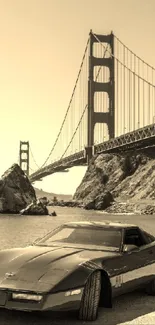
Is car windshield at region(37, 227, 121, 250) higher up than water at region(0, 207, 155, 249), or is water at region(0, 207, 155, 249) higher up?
car windshield at region(37, 227, 121, 250)

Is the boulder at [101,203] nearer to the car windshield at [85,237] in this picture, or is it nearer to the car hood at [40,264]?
the car windshield at [85,237]

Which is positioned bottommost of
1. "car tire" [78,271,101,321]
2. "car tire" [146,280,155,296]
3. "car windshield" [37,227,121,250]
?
"car tire" [146,280,155,296]

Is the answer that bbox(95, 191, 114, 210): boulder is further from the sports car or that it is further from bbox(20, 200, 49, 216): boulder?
the sports car

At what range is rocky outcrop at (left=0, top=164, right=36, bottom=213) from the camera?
6856cm

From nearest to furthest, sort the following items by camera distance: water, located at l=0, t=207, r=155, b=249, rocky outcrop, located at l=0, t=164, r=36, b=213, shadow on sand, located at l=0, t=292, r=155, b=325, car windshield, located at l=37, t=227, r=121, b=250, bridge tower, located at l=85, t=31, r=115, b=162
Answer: shadow on sand, located at l=0, t=292, r=155, b=325 → car windshield, located at l=37, t=227, r=121, b=250 → water, located at l=0, t=207, r=155, b=249 → rocky outcrop, located at l=0, t=164, r=36, b=213 → bridge tower, located at l=85, t=31, r=115, b=162

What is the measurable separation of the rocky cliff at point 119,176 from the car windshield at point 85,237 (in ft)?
278

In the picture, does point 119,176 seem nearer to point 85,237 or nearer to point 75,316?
point 85,237

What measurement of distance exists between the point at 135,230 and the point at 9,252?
86.2 inches

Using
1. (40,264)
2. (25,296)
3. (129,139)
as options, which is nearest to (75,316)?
(40,264)

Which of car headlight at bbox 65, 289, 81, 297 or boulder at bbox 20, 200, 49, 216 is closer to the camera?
car headlight at bbox 65, 289, 81, 297

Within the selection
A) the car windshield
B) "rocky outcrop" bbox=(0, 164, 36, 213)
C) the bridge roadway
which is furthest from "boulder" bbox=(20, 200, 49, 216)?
the car windshield

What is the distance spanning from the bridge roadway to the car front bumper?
7648 centimetres

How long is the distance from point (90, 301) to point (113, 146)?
3740 inches

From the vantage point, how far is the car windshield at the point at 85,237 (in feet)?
27.2
